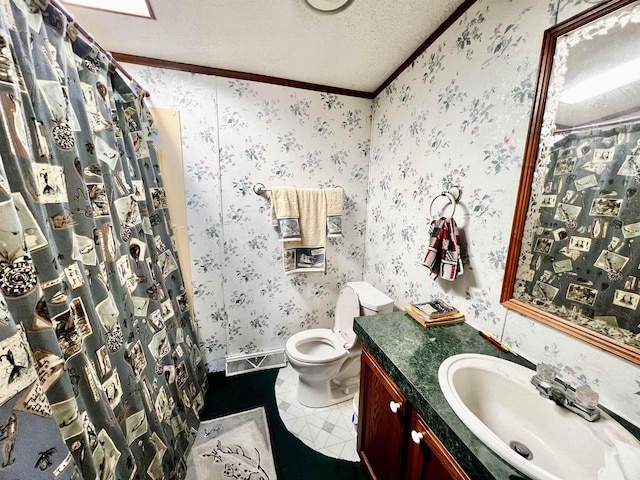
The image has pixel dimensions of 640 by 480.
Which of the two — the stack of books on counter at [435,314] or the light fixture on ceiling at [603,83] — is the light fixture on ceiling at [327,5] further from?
the stack of books on counter at [435,314]

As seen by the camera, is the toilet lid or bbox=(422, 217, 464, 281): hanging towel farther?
the toilet lid

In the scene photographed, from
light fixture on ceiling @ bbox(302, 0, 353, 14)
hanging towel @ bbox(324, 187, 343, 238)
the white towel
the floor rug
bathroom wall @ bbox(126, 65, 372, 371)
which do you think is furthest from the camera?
hanging towel @ bbox(324, 187, 343, 238)

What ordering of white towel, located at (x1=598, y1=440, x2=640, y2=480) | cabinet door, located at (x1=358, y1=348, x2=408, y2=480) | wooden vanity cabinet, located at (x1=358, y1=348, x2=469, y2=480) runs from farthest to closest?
cabinet door, located at (x1=358, y1=348, x2=408, y2=480), wooden vanity cabinet, located at (x1=358, y1=348, x2=469, y2=480), white towel, located at (x1=598, y1=440, x2=640, y2=480)

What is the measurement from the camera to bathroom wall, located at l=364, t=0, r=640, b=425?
2.65ft

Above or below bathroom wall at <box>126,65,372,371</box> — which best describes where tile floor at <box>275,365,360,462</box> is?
below

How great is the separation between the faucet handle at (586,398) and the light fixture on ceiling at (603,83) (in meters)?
0.85

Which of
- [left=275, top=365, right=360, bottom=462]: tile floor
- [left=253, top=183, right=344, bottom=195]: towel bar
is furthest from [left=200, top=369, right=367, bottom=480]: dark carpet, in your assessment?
[left=253, top=183, right=344, bottom=195]: towel bar

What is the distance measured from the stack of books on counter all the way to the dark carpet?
0.89m

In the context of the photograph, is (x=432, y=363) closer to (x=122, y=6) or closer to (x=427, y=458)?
(x=427, y=458)

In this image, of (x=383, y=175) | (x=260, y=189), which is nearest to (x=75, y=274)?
(x=260, y=189)

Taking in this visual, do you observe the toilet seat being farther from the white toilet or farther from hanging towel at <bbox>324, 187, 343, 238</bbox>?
hanging towel at <bbox>324, 187, 343, 238</bbox>

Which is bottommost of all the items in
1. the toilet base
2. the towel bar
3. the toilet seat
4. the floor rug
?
the floor rug

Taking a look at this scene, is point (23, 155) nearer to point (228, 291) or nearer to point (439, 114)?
point (228, 291)

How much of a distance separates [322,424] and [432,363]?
105 centimetres
